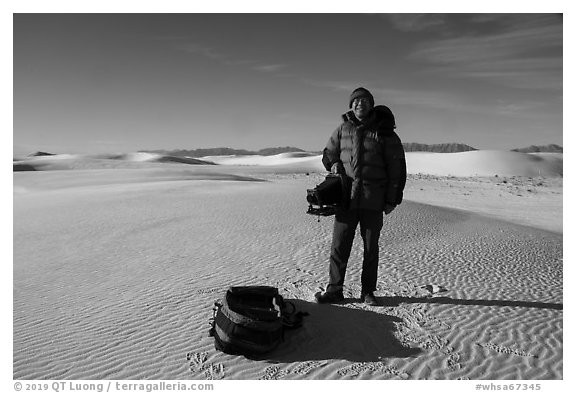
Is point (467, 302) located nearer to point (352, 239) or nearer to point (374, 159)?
point (352, 239)

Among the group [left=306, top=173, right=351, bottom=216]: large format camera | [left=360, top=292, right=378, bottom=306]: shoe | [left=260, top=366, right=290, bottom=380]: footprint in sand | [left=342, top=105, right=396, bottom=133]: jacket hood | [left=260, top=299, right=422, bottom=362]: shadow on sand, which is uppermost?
[left=342, top=105, right=396, bottom=133]: jacket hood

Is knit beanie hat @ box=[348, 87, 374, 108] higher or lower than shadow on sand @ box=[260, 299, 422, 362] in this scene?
higher

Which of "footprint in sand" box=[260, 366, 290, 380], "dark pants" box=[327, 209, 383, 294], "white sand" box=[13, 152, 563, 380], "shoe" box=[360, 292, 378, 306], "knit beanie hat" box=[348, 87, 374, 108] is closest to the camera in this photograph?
"footprint in sand" box=[260, 366, 290, 380]

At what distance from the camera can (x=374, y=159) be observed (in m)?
5.27

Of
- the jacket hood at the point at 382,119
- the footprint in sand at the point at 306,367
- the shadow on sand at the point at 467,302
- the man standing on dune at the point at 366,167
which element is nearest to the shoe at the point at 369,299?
the shadow on sand at the point at 467,302

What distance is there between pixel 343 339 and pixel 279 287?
2.05m

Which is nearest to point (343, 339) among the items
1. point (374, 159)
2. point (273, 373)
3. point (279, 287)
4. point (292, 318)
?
point (292, 318)

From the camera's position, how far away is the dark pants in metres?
5.41

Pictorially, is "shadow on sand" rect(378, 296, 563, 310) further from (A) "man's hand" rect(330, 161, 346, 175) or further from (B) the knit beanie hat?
(B) the knit beanie hat

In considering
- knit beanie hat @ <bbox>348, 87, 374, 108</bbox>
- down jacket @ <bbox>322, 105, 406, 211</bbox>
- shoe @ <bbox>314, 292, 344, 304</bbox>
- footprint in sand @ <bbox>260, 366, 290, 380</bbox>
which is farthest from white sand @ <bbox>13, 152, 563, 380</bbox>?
knit beanie hat @ <bbox>348, 87, 374, 108</bbox>

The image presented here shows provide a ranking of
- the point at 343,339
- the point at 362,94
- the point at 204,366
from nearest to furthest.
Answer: the point at 204,366, the point at 343,339, the point at 362,94

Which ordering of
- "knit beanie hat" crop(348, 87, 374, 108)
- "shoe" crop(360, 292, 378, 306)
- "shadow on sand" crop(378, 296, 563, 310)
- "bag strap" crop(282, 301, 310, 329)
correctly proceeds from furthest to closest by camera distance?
"shadow on sand" crop(378, 296, 563, 310) < "shoe" crop(360, 292, 378, 306) < "knit beanie hat" crop(348, 87, 374, 108) < "bag strap" crop(282, 301, 310, 329)
